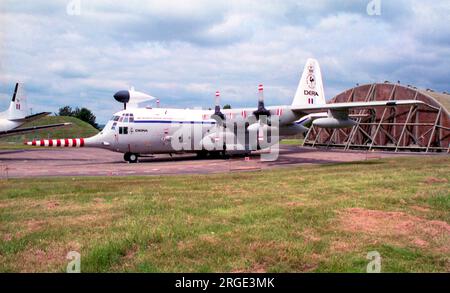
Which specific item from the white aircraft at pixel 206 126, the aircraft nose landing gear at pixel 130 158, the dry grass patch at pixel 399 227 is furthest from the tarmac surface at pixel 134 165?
the dry grass patch at pixel 399 227

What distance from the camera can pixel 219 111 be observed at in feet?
105

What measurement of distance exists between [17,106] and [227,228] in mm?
36932

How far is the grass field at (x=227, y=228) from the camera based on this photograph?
20.4 ft

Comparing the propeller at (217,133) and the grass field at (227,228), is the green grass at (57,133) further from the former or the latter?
the grass field at (227,228)

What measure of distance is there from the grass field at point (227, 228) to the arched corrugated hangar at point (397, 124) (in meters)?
29.1

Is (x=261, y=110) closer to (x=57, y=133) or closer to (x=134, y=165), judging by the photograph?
(x=134, y=165)

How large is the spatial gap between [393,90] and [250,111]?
2041 centimetres

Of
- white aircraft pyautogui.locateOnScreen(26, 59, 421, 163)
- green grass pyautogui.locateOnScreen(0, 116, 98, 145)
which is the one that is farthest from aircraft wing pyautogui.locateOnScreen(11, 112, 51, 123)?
green grass pyautogui.locateOnScreen(0, 116, 98, 145)

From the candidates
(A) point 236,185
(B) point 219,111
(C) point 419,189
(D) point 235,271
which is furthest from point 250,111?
(D) point 235,271

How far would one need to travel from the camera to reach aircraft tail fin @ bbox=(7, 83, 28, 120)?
3813cm

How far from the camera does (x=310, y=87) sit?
112 feet

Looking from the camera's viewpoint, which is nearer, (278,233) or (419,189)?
(278,233)

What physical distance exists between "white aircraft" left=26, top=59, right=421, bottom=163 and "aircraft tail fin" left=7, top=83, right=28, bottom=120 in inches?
546
